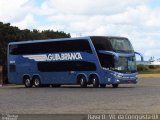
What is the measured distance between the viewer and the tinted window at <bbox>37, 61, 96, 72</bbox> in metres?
43.6

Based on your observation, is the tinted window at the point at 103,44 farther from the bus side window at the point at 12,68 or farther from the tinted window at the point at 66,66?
the bus side window at the point at 12,68

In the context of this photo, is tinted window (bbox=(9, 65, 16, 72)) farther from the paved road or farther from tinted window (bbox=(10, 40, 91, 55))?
the paved road

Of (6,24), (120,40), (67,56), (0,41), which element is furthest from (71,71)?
(6,24)

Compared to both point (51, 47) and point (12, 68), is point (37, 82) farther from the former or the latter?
point (51, 47)

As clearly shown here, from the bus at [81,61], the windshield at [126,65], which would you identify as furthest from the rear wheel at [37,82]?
the windshield at [126,65]

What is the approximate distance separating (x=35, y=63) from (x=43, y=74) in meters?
1.09

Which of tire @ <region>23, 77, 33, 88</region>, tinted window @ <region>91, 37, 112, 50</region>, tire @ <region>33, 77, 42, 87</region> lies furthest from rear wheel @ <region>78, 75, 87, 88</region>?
tire @ <region>23, 77, 33, 88</region>

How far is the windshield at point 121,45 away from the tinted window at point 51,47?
1.78 meters

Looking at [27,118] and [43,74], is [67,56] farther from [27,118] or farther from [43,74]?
[27,118]

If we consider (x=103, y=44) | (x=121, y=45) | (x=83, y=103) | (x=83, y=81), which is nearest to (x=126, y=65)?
(x=121, y=45)

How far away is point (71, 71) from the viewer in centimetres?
4497

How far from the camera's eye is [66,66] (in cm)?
4547

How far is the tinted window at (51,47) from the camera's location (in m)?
43.4

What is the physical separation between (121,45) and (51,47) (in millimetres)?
5747
